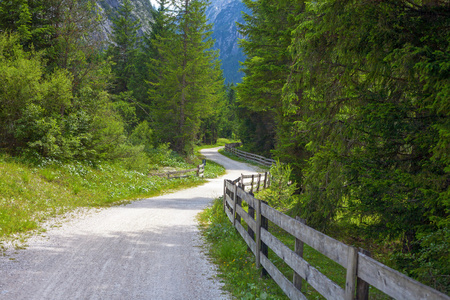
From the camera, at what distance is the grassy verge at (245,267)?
4.52m

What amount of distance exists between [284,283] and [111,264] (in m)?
3.24

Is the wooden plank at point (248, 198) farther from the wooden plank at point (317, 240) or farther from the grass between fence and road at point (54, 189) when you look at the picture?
the grass between fence and road at point (54, 189)

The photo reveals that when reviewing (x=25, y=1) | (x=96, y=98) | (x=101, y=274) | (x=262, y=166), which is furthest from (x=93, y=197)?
(x=262, y=166)

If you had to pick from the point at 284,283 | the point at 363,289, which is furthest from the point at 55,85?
the point at 363,289

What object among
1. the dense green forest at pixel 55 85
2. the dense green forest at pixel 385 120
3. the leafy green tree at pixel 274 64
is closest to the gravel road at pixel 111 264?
the dense green forest at pixel 385 120

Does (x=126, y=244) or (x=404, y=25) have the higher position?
(x=404, y=25)

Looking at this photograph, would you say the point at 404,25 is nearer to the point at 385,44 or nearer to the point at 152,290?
the point at 385,44

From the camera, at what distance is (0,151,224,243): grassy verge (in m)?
→ 7.79

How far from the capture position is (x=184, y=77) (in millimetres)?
27641

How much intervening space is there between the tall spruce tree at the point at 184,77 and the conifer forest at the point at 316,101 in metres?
0.14

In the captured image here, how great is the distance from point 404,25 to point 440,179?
243cm

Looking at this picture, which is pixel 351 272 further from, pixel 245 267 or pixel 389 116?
pixel 245 267

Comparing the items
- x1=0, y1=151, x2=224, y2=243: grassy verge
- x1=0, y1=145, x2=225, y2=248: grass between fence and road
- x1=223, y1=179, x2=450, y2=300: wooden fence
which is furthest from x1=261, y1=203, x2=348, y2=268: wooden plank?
x1=0, y1=151, x2=224, y2=243: grassy verge

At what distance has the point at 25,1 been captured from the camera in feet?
43.6
